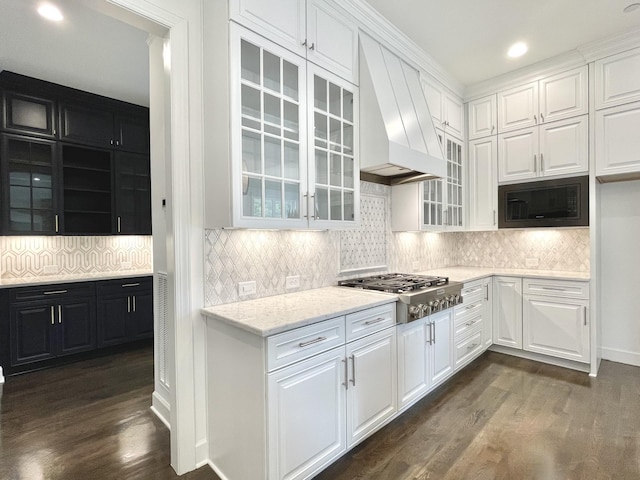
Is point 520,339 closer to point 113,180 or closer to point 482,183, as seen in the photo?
point 482,183

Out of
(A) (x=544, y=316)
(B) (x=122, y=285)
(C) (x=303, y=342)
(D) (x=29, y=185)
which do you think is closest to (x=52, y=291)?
(B) (x=122, y=285)

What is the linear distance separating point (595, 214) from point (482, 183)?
1.14m

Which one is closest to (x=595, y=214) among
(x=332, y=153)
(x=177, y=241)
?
(x=332, y=153)

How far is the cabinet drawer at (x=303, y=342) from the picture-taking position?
1618 mm

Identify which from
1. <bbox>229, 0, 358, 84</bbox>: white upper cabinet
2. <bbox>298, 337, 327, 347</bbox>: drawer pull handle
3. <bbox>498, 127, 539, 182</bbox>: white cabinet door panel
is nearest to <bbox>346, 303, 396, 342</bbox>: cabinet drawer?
<bbox>298, 337, 327, 347</bbox>: drawer pull handle

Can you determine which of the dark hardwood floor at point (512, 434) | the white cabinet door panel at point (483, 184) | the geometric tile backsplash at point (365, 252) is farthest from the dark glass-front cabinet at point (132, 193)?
the white cabinet door panel at point (483, 184)

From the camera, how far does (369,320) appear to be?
7.06 feet

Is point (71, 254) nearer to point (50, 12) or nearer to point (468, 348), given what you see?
point (50, 12)

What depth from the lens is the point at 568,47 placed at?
325 cm

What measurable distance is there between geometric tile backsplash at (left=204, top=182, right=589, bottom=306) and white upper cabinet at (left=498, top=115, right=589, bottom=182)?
75 cm

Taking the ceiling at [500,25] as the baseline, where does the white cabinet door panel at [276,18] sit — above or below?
below

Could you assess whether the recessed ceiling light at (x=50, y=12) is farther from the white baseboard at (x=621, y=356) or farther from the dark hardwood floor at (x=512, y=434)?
the white baseboard at (x=621, y=356)

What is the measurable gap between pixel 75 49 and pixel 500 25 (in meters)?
3.69

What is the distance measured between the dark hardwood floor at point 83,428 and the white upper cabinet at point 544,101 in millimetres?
4293
